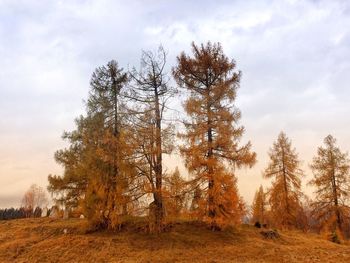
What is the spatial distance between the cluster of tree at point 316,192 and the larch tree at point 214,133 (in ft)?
42.6

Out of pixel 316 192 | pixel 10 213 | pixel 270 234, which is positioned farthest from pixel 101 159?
pixel 10 213

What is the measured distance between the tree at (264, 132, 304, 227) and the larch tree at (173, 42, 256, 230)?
14744mm

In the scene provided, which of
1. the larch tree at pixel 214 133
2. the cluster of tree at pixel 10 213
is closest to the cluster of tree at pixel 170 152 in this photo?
the larch tree at pixel 214 133

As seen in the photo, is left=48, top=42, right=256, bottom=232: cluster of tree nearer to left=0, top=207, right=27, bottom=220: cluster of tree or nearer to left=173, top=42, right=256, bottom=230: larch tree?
left=173, top=42, right=256, bottom=230: larch tree

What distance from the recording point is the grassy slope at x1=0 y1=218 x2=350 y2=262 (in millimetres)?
17469

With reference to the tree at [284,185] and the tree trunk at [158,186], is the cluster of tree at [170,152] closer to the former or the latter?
the tree trunk at [158,186]

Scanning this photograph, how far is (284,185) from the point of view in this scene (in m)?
34.7

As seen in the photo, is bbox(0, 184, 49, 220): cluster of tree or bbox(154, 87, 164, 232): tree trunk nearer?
bbox(154, 87, 164, 232): tree trunk

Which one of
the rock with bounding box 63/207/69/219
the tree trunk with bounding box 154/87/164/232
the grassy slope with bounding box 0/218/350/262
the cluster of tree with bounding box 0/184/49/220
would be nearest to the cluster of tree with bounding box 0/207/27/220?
the cluster of tree with bounding box 0/184/49/220

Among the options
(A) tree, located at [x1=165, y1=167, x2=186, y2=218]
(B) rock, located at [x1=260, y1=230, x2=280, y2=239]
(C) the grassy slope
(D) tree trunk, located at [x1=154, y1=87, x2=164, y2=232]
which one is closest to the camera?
(C) the grassy slope

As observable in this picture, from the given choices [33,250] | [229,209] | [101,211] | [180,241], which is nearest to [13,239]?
[33,250]

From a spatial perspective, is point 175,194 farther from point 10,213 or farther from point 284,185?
point 10,213

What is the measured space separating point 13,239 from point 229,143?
49.2ft

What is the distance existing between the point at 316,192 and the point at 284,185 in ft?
9.83
